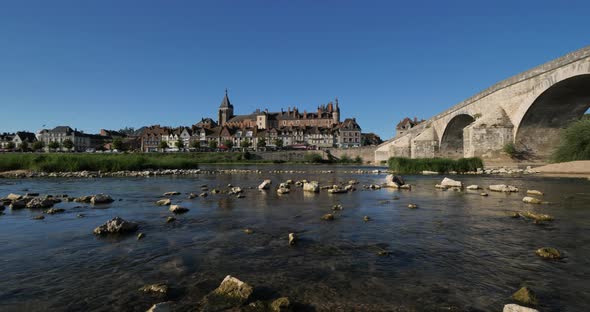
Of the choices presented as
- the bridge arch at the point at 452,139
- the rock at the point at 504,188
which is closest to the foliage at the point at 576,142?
the rock at the point at 504,188

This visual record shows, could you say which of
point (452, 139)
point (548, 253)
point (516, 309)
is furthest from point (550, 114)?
point (516, 309)

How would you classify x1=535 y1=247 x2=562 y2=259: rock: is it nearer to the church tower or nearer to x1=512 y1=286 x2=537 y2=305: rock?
x1=512 y1=286 x2=537 y2=305: rock

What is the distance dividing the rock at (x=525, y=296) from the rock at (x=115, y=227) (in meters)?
6.76

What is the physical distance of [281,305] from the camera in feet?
10.7

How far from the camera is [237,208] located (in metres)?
9.77

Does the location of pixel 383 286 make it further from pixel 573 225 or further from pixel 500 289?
pixel 573 225

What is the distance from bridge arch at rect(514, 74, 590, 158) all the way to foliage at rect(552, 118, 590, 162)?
248 centimetres

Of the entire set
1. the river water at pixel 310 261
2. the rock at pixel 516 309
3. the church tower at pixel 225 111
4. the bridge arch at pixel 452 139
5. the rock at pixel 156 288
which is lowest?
the river water at pixel 310 261

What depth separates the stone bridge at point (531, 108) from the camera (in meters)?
21.8

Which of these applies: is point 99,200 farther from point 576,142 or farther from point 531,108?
point 531,108

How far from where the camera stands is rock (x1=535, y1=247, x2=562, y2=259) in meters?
4.74

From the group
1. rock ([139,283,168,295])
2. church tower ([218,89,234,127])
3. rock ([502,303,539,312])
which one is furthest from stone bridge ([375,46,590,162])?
church tower ([218,89,234,127])

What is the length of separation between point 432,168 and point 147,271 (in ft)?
93.9

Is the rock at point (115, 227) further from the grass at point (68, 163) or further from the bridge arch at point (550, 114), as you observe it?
the grass at point (68, 163)
